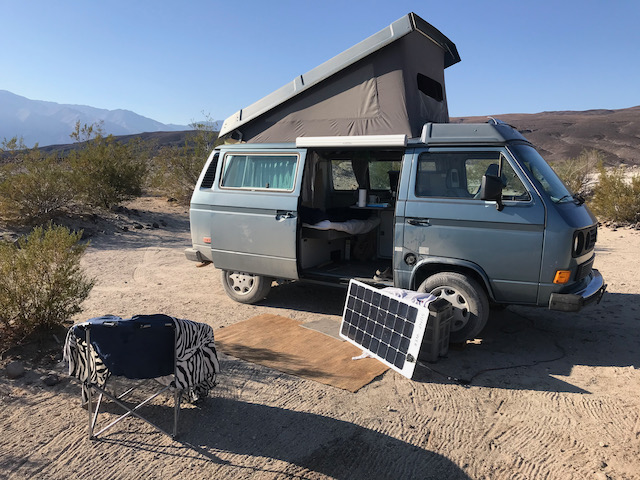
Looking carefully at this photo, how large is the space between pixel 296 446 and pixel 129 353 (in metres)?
1.33

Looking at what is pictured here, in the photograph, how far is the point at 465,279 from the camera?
5059mm

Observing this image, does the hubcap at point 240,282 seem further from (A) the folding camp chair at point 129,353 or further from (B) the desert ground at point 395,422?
(A) the folding camp chair at point 129,353

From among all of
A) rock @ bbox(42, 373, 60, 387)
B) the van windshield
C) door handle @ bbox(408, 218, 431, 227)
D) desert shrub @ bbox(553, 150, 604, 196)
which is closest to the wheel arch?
door handle @ bbox(408, 218, 431, 227)

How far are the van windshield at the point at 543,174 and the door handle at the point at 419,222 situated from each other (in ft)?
3.57

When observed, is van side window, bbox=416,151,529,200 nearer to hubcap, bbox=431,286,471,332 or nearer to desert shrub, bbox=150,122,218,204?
hubcap, bbox=431,286,471,332

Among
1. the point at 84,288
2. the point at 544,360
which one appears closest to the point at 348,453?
the point at 544,360

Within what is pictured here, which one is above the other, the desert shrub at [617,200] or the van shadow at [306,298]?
the desert shrub at [617,200]

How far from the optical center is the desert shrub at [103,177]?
13.7 metres

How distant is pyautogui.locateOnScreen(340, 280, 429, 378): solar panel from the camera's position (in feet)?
15.0

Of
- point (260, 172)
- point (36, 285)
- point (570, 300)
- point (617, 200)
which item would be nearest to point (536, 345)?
point (570, 300)

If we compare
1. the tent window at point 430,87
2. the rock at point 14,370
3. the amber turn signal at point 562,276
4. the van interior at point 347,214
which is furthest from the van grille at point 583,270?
the rock at point 14,370

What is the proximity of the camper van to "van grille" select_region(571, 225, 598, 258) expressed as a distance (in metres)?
0.02

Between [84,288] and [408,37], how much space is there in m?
4.73

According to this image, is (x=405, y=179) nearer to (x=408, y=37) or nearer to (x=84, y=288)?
(x=408, y=37)
